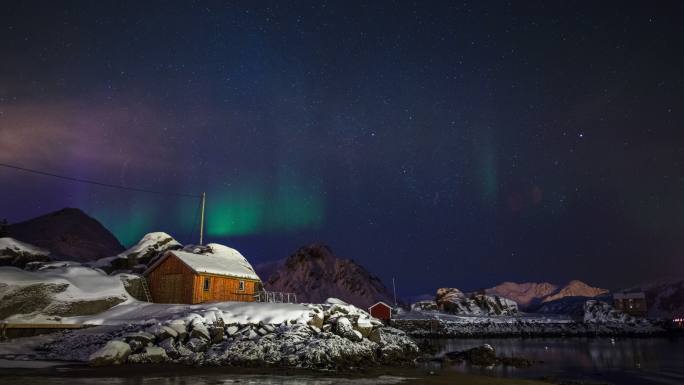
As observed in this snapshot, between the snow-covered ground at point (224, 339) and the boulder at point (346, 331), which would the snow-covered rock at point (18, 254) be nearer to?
the snow-covered ground at point (224, 339)

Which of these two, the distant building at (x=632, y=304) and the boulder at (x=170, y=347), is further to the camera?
the distant building at (x=632, y=304)

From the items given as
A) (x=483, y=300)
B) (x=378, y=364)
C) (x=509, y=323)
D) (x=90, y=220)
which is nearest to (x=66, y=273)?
(x=378, y=364)

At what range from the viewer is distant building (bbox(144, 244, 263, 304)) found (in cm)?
3922

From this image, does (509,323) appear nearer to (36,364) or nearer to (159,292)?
(159,292)

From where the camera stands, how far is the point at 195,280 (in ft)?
128

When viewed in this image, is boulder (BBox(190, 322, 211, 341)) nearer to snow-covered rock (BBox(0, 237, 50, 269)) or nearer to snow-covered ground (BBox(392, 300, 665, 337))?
snow-covered rock (BBox(0, 237, 50, 269))

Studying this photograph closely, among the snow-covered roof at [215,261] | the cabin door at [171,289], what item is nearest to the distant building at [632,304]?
the snow-covered roof at [215,261]

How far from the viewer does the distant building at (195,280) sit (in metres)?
39.2

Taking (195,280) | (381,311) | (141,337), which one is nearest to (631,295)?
(381,311)

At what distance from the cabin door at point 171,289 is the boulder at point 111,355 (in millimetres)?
15710

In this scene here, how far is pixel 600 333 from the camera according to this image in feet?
300

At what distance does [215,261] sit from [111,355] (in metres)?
20.2

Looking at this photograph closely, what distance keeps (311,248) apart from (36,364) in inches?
6460

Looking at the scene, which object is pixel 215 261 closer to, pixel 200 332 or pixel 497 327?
pixel 200 332
